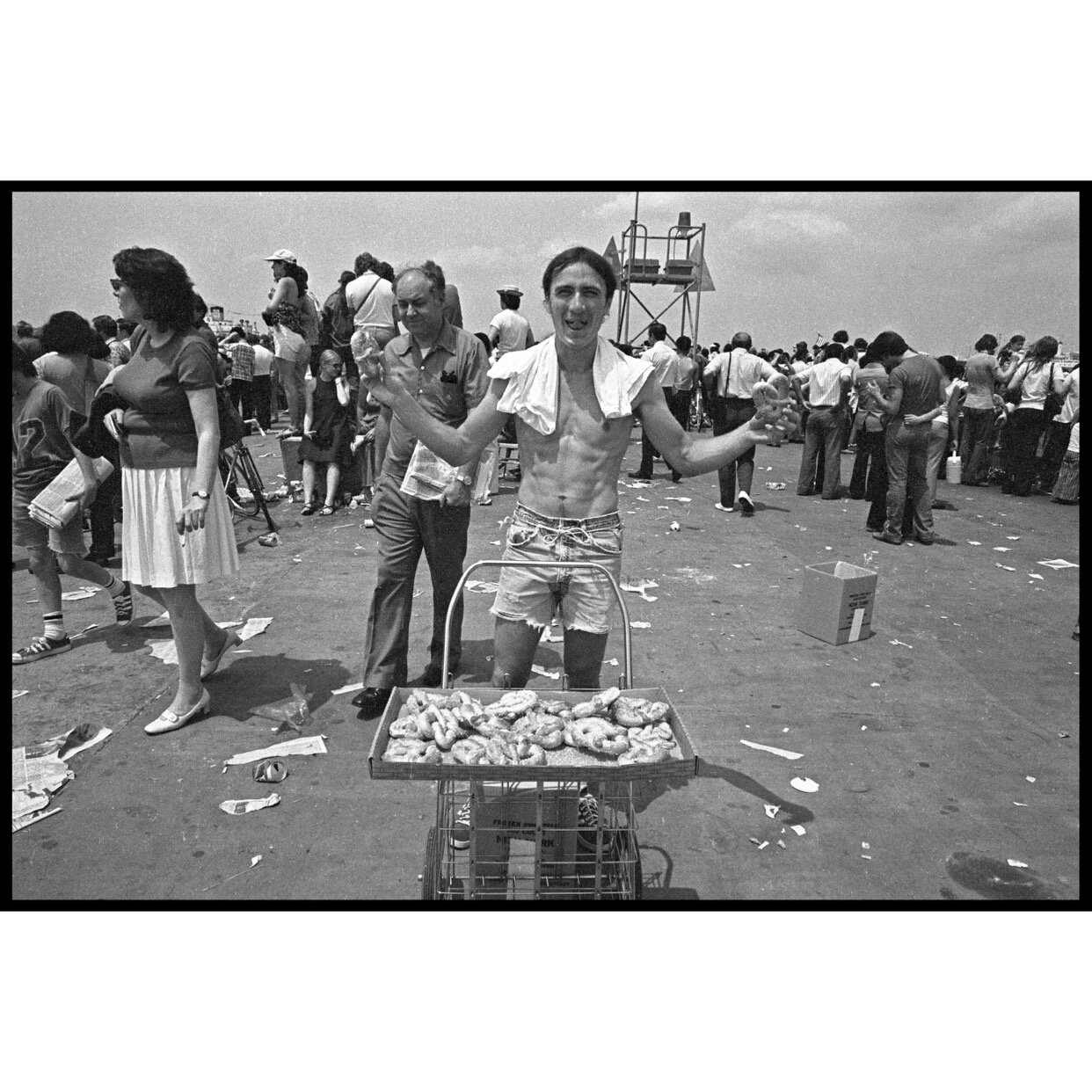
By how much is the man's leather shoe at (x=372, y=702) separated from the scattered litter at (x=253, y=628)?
155cm

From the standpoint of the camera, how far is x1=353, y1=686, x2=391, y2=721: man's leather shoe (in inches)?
173

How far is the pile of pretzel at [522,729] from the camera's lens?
233 cm

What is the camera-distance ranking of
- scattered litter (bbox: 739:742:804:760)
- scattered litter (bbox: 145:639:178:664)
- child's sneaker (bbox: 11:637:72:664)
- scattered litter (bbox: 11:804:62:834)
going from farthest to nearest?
scattered litter (bbox: 145:639:178:664)
child's sneaker (bbox: 11:637:72:664)
scattered litter (bbox: 739:742:804:760)
scattered litter (bbox: 11:804:62:834)

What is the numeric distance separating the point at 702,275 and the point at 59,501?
1302 centimetres

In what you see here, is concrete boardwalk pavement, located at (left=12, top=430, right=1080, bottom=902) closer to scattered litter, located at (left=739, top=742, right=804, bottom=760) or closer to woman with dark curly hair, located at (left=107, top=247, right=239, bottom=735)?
scattered litter, located at (left=739, top=742, right=804, bottom=760)

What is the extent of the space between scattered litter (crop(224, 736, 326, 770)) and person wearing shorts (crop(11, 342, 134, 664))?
6.72 ft

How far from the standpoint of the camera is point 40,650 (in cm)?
516

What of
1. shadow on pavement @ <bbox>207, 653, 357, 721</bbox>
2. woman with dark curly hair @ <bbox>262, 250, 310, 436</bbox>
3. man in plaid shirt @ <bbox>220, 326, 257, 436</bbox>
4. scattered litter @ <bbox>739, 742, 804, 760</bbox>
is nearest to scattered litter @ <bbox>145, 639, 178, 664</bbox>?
shadow on pavement @ <bbox>207, 653, 357, 721</bbox>

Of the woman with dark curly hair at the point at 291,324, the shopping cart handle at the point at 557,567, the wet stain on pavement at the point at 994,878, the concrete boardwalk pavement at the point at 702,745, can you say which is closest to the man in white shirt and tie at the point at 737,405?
the concrete boardwalk pavement at the point at 702,745

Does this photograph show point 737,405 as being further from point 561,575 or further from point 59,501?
point 561,575

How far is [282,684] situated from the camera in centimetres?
486

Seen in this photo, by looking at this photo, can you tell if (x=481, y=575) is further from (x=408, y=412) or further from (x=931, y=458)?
(x=931, y=458)

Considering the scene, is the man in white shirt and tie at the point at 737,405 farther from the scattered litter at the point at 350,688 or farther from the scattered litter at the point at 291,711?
the scattered litter at the point at 291,711

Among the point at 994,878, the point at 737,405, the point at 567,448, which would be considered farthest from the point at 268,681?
the point at 737,405
